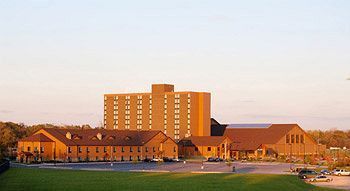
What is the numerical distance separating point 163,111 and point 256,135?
89.8 feet

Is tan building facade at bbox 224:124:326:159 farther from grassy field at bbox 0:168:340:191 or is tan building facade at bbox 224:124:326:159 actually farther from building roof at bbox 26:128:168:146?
grassy field at bbox 0:168:340:191

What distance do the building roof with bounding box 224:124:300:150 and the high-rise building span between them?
9.27 metres

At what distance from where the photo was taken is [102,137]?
121 metres

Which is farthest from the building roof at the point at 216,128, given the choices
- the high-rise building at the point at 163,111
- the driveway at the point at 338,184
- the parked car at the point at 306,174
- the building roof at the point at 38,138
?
the driveway at the point at 338,184

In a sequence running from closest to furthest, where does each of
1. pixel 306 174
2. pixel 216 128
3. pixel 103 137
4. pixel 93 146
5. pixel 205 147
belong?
pixel 306 174
pixel 93 146
pixel 103 137
pixel 205 147
pixel 216 128

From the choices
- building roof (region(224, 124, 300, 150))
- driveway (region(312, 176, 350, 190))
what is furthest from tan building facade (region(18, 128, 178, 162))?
driveway (region(312, 176, 350, 190))

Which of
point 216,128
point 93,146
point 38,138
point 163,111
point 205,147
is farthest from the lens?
point 163,111

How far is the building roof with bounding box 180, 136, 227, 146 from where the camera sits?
13700 centimetres

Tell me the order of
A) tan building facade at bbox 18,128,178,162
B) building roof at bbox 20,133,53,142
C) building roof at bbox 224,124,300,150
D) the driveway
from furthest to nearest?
building roof at bbox 224,124,300,150, tan building facade at bbox 18,128,178,162, building roof at bbox 20,133,53,142, the driveway

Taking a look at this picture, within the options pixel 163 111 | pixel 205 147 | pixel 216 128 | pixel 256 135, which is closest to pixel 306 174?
pixel 205 147

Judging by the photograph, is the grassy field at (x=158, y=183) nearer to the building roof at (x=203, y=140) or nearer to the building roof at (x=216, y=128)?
the building roof at (x=203, y=140)

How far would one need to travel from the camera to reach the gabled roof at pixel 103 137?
114m

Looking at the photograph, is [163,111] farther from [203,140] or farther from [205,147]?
[205,147]

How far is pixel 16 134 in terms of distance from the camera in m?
150
